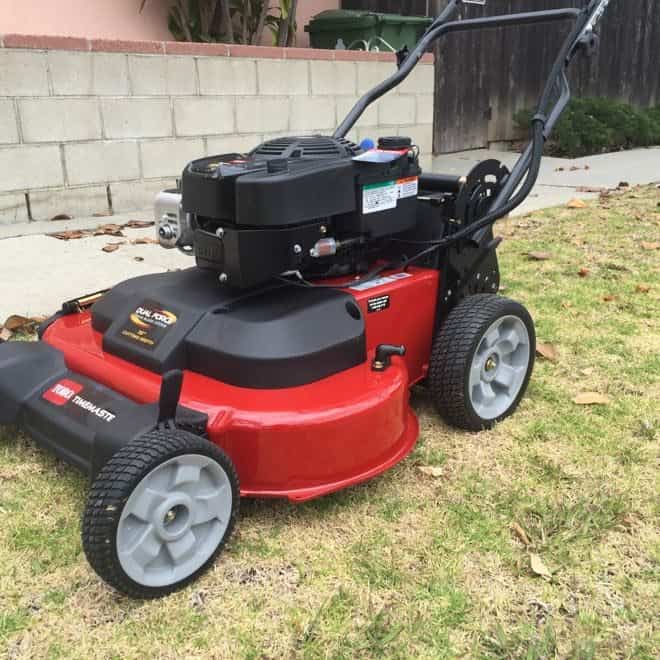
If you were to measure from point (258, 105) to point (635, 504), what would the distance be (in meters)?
4.05

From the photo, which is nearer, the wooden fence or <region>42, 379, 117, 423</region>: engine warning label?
<region>42, 379, 117, 423</region>: engine warning label

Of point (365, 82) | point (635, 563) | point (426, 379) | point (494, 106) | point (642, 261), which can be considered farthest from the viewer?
point (494, 106)

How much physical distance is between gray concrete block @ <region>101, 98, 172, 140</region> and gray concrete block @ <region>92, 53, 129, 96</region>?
6cm

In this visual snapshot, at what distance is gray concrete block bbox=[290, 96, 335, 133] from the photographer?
547cm

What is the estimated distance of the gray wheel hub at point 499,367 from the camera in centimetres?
219

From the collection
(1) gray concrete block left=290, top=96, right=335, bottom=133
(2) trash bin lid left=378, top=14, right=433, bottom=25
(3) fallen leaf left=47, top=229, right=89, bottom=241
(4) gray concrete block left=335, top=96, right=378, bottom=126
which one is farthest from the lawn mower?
(2) trash bin lid left=378, top=14, right=433, bottom=25

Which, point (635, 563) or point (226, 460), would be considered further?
point (635, 563)

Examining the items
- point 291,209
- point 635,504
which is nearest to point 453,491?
point 635,504

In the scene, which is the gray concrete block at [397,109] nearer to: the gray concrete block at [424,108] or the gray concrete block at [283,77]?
the gray concrete block at [424,108]

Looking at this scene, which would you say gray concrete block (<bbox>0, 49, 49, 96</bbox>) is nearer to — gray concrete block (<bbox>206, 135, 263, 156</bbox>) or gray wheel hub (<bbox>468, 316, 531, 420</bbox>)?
gray concrete block (<bbox>206, 135, 263, 156</bbox>)

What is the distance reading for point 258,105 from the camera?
206 inches

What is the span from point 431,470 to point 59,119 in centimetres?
330

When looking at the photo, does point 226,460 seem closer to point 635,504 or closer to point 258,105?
point 635,504

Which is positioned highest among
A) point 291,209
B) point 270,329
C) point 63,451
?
point 291,209
